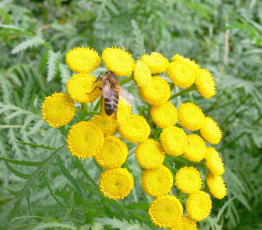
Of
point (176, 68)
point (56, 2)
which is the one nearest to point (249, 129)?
point (176, 68)

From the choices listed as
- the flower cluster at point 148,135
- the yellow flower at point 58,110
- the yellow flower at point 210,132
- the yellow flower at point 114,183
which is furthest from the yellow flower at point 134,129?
the yellow flower at point 210,132

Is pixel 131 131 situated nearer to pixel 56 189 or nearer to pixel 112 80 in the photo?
pixel 112 80

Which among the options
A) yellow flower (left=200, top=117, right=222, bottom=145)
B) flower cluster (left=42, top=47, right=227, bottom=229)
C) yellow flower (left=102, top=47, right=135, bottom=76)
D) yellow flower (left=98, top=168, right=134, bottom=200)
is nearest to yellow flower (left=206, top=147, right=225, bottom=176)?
flower cluster (left=42, top=47, right=227, bottom=229)

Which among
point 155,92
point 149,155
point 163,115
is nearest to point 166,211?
point 149,155

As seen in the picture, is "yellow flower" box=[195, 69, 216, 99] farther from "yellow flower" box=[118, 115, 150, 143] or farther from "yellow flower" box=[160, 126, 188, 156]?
"yellow flower" box=[118, 115, 150, 143]

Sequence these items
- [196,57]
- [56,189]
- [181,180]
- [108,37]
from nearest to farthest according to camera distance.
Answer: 1. [181,180]
2. [56,189]
3. [108,37]
4. [196,57]

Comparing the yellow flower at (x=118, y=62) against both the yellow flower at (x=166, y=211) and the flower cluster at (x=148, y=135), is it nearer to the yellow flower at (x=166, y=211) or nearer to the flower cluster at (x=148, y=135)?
the flower cluster at (x=148, y=135)
